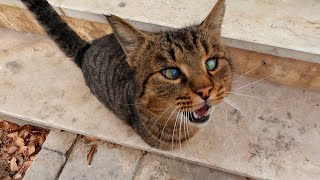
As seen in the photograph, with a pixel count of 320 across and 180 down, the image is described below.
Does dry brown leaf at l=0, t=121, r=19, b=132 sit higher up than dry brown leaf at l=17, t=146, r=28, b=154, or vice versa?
dry brown leaf at l=0, t=121, r=19, b=132

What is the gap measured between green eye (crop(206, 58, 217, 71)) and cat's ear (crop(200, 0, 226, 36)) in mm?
181

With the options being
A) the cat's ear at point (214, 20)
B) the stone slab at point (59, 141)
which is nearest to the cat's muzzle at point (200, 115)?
the cat's ear at point (214, 20)

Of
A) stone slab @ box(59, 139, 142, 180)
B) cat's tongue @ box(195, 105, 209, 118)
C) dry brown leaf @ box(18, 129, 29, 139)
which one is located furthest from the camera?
→ dry brown leaf @ box(18, 129, 29, 139)

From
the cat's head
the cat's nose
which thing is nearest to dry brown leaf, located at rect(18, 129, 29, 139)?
the cat's head

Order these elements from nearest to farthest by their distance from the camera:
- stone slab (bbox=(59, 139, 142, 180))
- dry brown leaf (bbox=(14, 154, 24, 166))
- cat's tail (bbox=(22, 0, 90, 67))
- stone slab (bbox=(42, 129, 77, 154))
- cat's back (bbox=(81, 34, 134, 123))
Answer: cat's tail (bbox=(22, 0, 90, 67)) < cat's back (bbox=(81, 34, 134, 123)) < stone slab (bbox=(59, 139, 142, 180)) < stone slab (bbox=(42, 129, 77, 154)) < dry brown leaf (bbox=(14, 154, 24, 166))

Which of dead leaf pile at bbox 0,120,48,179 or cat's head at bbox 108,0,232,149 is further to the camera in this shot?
dead leaf pile at bbox 0,120,48,179

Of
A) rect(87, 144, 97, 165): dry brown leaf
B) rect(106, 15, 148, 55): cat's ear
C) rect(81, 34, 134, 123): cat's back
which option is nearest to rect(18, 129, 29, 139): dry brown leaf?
rect(87, 144, 97, 165): dry brown leaf

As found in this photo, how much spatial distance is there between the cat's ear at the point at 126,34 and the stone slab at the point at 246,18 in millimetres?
707

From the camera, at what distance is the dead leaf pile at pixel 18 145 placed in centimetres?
284

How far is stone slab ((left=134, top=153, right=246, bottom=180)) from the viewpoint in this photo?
2535mm

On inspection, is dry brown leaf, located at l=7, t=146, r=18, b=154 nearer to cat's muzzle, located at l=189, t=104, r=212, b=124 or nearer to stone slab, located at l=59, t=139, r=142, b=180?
stone slab, located at l=59, t=139, r=142, b=180

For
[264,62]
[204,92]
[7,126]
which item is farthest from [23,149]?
[264,62]

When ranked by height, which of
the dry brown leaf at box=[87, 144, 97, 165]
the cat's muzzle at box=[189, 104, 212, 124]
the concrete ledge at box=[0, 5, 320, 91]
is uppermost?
the cat's muzzle at box=[189, 104, 212, 124]

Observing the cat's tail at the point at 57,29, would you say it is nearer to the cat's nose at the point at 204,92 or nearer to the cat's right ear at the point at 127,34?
the cat's right ear at the point at 127,34
